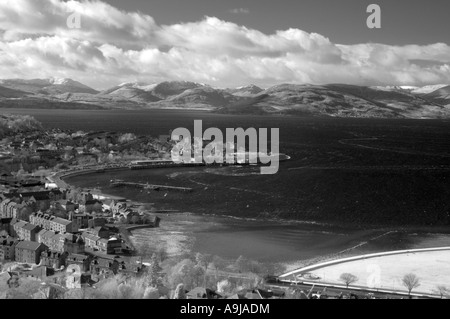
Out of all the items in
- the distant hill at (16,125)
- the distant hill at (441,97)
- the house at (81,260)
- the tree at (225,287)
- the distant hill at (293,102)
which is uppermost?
the distant hill at (441,97)

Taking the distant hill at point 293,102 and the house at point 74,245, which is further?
the distant hill at point 293,102

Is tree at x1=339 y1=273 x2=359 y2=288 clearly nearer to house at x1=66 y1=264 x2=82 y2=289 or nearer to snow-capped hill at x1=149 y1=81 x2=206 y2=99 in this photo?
house at x1=66 y1=264 x2=82 y2=289

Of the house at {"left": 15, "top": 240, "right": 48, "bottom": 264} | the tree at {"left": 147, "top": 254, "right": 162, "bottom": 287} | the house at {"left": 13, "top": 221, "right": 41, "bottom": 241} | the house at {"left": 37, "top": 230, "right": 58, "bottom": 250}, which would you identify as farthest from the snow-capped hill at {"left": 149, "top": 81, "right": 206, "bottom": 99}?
the tree at {"left": 147, "top": 254, "right": 162, "bottom": 287}

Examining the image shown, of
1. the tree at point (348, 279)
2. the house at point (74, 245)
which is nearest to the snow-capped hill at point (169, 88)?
the house at point (74, 245)

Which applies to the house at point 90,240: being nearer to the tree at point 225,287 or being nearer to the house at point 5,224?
the house at point 5,224
